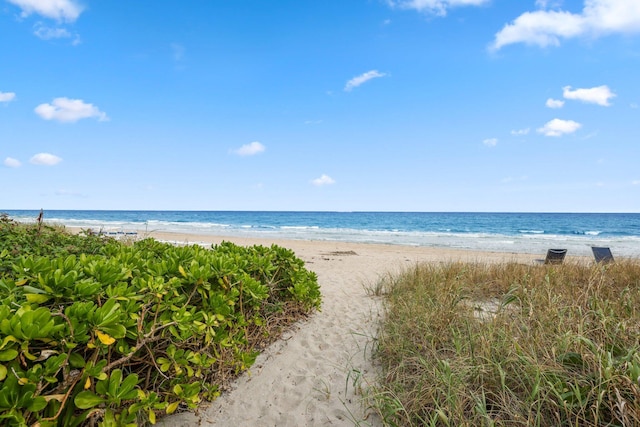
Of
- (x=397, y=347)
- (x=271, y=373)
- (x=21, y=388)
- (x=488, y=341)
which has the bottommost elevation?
(x=271, y=373)

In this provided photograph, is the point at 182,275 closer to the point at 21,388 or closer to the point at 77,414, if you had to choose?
the point at 77,414

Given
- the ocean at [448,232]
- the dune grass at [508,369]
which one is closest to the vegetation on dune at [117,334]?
the dune grass at [508,369]

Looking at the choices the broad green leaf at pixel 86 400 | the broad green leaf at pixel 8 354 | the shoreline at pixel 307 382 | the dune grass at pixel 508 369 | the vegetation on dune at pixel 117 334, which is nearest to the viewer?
the broad green leaf at pixel 8 354

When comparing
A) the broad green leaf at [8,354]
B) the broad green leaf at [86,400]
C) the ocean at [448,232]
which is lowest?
the ocean at [448,232]

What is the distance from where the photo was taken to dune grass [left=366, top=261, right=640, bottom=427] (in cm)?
220

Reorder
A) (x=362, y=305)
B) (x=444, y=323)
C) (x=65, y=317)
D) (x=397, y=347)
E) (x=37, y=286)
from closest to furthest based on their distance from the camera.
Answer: (x=65, y=317), (x=37, y=286), (x=397, y=347), (x=444, y=323), (x=362, y=305)

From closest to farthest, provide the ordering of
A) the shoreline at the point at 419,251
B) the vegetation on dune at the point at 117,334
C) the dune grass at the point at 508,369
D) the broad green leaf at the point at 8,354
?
the broad green leaf at the point at 8,354, the vegetation on dune at the point at 117,334, the dune grass at the point at 508,369, the shoreline at the point at 419,251

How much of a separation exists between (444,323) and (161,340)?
2794mm

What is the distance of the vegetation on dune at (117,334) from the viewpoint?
1719mm

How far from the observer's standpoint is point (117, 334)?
1958 millimetres

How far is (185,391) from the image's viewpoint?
2598 mm

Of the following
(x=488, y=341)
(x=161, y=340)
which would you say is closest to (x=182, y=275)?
(x=161, y=340)

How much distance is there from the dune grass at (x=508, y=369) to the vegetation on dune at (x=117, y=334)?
141 cm

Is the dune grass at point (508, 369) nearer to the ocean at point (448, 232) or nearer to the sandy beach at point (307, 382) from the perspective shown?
the sandy beach at point (307, 382)
